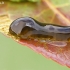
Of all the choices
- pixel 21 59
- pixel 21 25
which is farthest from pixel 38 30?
pixel 21 59

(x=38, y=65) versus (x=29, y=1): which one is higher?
(x=29, y=1)

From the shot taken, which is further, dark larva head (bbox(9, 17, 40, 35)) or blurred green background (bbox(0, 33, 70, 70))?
dark larva head (bbox(9, 17, 40, 35))

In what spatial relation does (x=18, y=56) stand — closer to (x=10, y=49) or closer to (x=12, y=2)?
(x=10, y=49)

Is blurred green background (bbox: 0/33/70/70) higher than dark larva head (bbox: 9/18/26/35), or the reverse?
dark larva head (bbox: 9/18/26/35)

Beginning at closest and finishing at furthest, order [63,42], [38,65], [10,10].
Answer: [38,65] → [63,42] → [10,10]

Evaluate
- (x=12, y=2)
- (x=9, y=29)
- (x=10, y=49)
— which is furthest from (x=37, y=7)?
(x=10, y=49)
